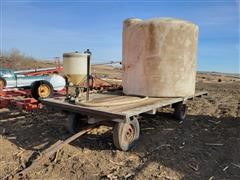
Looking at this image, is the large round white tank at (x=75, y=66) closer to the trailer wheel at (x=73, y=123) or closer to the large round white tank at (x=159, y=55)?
the trailer wheel at (x=73, y=123)

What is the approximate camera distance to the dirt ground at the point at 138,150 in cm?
473

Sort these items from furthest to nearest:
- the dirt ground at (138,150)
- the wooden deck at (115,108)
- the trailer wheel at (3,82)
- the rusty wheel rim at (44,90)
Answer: the trailer wheel at (3,82), the rusty wheel rim at (44,90), the wooden deck at (115,108), the dirt ground at (138,150)

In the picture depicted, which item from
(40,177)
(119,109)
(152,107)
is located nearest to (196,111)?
(152,107)

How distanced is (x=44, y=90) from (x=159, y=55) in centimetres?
427

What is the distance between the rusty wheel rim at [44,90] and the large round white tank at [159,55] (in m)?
3.30

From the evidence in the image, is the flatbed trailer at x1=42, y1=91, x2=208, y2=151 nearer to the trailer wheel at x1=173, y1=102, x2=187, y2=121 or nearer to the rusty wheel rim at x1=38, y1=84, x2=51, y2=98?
the trailer wheel at x1=173, y1=102, x2=187, y2=121

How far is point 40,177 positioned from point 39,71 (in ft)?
32.4

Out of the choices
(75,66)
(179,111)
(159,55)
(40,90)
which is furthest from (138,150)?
(40,90)

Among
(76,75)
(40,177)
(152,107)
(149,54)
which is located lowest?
(40,177)

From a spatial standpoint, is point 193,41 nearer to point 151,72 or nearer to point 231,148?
point 151,72

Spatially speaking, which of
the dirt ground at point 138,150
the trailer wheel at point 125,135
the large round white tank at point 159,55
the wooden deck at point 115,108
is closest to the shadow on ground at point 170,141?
the dirt ground at point 138,150

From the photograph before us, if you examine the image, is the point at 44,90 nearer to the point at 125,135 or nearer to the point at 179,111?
the point at 179,111

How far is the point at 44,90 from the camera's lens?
31.7 ft

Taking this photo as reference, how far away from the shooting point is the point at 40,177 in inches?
179
